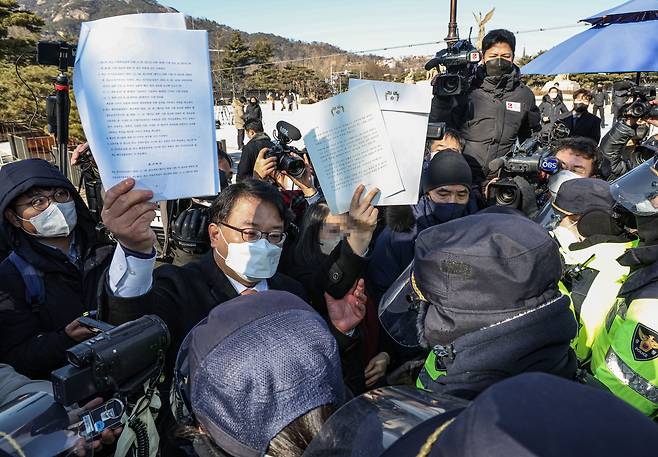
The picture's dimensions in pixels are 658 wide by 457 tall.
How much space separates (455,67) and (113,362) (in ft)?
11.0

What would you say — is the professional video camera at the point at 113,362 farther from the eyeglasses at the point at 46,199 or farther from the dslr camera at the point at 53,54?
the dslr camera at the point at 53,54

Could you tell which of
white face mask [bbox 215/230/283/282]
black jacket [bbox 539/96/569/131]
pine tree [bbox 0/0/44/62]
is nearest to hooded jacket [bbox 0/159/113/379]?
white face mask [bbox 215/230/283/282]

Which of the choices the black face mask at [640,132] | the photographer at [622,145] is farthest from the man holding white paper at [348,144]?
the black face mask at [640,132]

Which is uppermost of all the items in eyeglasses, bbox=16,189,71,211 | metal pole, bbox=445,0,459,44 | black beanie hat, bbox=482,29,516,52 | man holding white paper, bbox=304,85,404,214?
metal pole, bbox=445,0,459,44

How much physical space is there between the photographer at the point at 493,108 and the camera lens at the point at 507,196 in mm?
917

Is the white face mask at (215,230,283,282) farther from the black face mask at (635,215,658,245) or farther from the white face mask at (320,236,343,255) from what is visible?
the black face mask at (635,215,658,245)

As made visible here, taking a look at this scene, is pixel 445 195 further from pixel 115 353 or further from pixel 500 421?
pixel 500 421

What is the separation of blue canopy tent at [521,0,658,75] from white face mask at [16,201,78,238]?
14.4 ft

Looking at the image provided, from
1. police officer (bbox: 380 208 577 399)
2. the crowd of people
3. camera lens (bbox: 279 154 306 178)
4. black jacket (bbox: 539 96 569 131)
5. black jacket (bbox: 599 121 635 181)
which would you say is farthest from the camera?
black jacket (bbox: 539 96 569 131)

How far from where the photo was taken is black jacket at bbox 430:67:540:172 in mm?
3955

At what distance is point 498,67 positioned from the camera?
391 cm

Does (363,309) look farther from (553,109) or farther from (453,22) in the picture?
(553,109)

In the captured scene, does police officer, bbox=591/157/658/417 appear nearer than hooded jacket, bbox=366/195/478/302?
Yes

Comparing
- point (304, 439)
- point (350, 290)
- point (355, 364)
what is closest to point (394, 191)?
point (350, 290)
